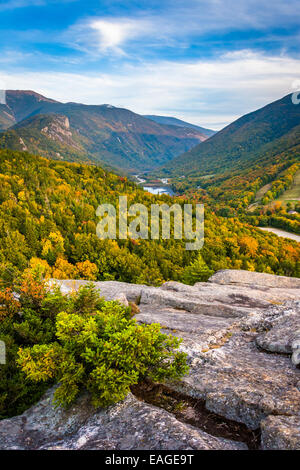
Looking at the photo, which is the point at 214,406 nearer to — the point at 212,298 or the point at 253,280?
the point at 212,298

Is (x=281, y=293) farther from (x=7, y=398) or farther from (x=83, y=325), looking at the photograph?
(x=7, y=398)

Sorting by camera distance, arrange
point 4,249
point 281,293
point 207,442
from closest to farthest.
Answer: point 207,442
point 281,293
point 4,249

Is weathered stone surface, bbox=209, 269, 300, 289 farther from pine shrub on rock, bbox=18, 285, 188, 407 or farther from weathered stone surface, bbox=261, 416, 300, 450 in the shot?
weathered stone surface, bbox=261, 416, 300, 450

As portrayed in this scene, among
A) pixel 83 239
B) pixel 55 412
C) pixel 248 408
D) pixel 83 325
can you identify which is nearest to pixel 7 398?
pixel 55 412

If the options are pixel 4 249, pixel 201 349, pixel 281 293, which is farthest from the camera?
pixel 4 249

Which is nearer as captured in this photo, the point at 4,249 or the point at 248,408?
the point at 248,408

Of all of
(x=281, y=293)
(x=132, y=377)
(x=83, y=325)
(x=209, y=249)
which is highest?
(x=83, y=325)

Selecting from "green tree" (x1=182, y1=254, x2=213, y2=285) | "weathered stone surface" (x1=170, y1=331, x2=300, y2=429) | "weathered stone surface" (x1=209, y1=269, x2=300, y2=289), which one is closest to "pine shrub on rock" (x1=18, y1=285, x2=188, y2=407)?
"weathered stone surface" (x1=170, y1=331, x2=300, y2=429)
